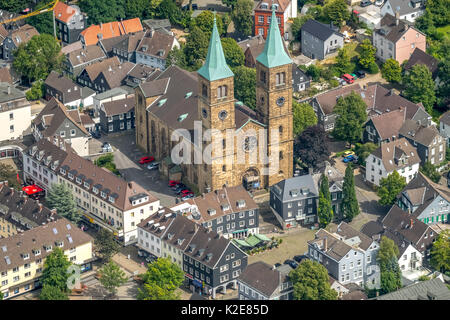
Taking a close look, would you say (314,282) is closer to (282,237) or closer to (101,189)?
(282,237)

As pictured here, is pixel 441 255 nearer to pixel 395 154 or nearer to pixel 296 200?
pixel 296 200

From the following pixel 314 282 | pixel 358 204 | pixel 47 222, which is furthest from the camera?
pixel 358 204

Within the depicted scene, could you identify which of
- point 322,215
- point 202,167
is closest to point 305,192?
point 322,215

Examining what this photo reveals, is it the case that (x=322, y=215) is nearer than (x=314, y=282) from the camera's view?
No

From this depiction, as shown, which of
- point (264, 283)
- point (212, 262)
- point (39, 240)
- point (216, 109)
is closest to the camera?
point (264, 283)

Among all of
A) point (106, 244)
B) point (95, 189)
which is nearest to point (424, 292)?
→ point (106, 244)

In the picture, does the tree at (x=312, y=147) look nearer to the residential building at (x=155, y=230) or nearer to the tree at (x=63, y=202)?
the residential building at (x=155, y=230)
